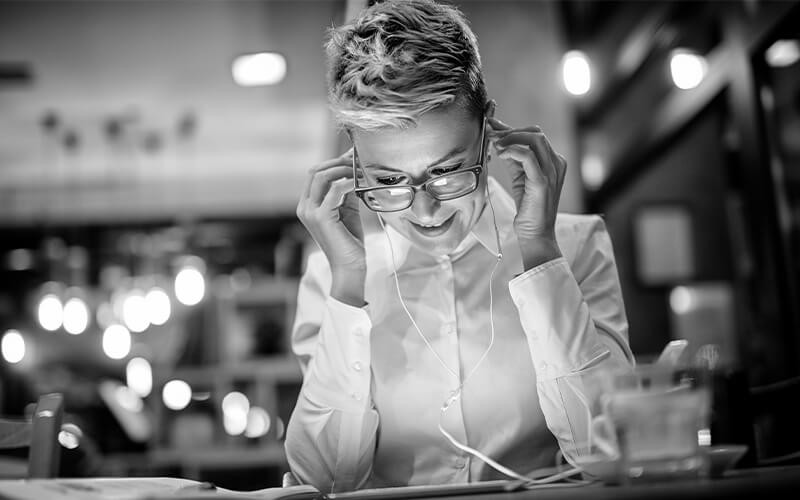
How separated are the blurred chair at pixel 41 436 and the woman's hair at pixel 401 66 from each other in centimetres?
66

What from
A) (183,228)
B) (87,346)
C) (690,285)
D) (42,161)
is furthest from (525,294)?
(87,346)

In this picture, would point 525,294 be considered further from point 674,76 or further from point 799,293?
point 674,76

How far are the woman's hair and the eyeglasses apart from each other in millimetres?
106

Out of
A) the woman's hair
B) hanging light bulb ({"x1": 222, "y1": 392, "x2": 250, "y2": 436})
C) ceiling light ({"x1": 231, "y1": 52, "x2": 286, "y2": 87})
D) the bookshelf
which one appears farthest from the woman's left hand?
hanging light bulb ({"x1": 222, "y1": 392, "x2": 250, "y2": 436})

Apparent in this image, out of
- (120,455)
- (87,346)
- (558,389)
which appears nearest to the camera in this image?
(558,389)

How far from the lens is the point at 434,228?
51.3 inches

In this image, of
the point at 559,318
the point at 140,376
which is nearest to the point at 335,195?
the point at 559,318

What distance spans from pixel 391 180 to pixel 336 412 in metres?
0.42

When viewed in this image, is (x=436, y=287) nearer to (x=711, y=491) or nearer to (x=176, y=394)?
(x=711, y=491)

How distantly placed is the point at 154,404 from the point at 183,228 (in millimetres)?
2406

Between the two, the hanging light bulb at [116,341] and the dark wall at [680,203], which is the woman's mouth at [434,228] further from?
the hanging light bulb at [116,341]

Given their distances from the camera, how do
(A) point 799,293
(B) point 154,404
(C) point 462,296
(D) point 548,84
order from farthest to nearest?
(B) point 154,404, (D) point 548,84, (A) point 799,293, (C) point 462,296

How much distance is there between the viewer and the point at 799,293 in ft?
8.74

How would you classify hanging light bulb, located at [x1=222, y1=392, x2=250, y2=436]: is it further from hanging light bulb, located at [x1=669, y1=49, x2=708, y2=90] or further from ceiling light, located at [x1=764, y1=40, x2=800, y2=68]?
ceiling light, located at [x1=764, y1=40, x2=800, y2=68]
